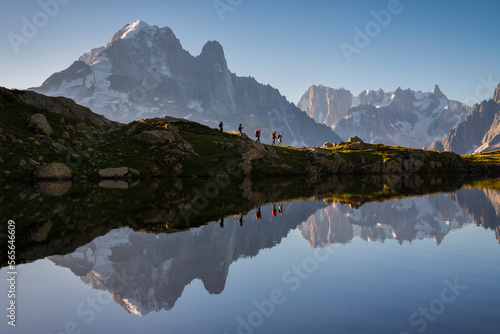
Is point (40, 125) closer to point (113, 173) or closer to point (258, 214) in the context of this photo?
point (113, 173)

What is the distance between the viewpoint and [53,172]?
7625 centimetres

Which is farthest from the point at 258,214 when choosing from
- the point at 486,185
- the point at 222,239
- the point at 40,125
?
the point at 40,125

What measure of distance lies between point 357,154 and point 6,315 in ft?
465

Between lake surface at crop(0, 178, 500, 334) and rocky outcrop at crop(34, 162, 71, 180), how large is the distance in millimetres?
47898

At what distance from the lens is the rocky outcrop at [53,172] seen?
7472 cm

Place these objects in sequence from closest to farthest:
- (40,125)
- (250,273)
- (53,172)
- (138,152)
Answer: (250,273) < (53,172) < (40,125) < (138,152)

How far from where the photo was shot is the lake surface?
11688 mm

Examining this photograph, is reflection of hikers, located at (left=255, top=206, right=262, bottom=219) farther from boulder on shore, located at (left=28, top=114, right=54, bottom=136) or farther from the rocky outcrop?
boulder on shore, located at (left=28, top=114, right=54, bottom=136)

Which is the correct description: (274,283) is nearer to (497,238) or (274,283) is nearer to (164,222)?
(164,222)

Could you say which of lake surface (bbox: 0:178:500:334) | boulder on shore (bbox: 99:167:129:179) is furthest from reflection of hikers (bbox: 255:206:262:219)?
boulder on shore (bbox: 99:167:129:179)

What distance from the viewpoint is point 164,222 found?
28359 mm

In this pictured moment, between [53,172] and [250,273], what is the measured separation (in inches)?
2896

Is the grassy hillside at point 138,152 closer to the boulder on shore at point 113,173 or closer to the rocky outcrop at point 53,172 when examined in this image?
the boulder on shore at point 113,173

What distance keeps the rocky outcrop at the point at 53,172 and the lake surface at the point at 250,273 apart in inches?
1886
